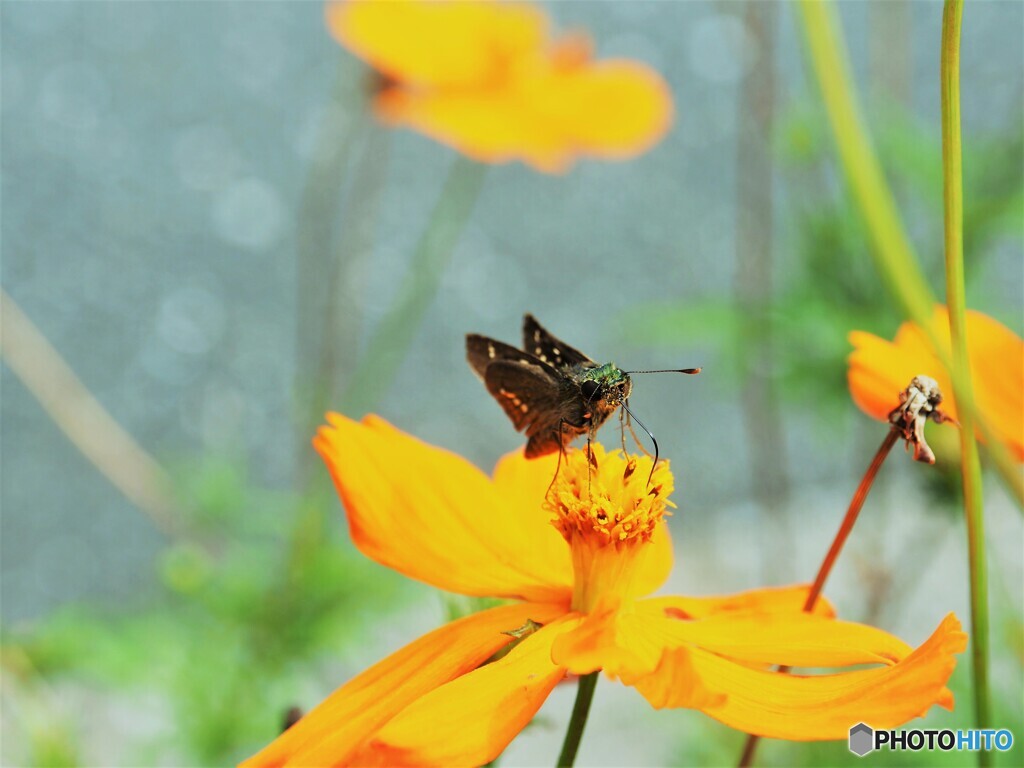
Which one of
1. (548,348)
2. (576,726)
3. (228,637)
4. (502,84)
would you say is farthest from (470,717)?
(502,84)

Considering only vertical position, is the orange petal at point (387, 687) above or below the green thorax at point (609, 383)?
below

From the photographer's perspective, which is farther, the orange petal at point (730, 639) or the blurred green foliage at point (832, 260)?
the blurred green foliage at point (832, 260)

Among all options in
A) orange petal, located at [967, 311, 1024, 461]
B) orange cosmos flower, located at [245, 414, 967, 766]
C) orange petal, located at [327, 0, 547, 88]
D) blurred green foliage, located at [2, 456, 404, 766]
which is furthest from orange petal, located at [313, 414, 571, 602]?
orange petal, located at [327, 0, 547, 88]

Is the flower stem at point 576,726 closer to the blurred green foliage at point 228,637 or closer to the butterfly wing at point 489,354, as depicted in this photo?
the butterfly wing at point 489,354

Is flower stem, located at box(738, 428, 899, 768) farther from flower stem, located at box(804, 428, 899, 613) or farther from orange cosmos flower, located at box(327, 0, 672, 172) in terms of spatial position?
orange cosmos flower, located at box(327, 0, 672, 172)

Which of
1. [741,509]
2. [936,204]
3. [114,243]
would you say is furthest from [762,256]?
[114,243]

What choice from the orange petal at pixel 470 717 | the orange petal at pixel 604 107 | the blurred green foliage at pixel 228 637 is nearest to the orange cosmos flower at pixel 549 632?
the orange petal at pixel 470 717

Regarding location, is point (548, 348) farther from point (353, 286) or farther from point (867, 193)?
point (353, 286)
